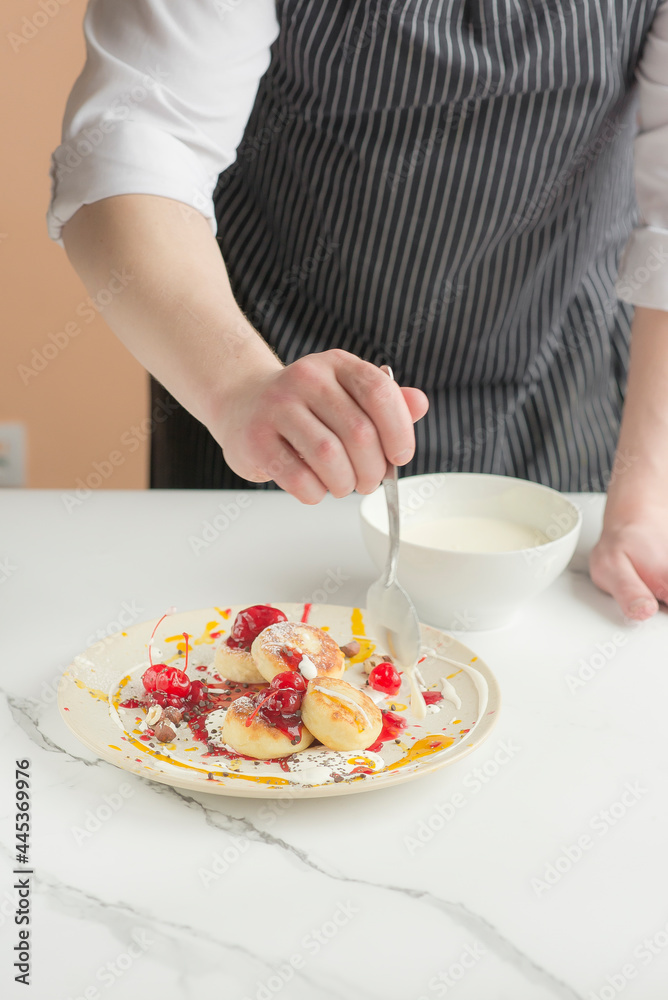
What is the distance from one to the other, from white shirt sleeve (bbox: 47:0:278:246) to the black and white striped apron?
5.9 inches

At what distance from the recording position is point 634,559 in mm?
1006

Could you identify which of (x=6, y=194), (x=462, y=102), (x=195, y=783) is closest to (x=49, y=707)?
(x=195, y=783)

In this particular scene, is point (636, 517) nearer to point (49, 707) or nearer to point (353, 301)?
point (353, 301)

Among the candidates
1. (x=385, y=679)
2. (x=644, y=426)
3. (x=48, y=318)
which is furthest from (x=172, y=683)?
(x=48, y=318)

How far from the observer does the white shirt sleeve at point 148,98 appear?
93 centimetres

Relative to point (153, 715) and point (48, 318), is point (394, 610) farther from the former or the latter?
point (48, 318)

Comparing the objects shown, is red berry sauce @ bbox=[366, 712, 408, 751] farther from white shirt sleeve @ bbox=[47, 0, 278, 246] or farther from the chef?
white shirt sleeve @ bbox=[47, 0, 278, 246]

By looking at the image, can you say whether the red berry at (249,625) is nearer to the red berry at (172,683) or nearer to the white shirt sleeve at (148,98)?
the red berry at (172,683)

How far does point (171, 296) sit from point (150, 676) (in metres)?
0.34

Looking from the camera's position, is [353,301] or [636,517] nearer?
[636,517]

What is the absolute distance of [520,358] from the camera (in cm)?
134

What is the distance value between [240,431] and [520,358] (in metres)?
0.69

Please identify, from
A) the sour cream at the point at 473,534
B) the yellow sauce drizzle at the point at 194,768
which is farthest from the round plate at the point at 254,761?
the sour cream at the point at 473,534

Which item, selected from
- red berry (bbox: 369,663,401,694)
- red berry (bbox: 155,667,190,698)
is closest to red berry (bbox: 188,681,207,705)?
red berry (bbox: 155,667,190,698)
